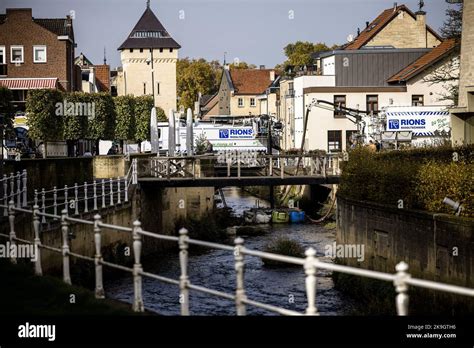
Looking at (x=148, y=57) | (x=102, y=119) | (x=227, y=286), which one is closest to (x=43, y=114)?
(x=102, y=119)

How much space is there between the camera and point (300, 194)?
65.1 m

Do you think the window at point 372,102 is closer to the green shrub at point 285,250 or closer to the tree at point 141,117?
the tree at point 141,117

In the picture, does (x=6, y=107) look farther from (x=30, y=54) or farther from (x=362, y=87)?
(x=362, y=87)

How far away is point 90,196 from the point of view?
3809cm

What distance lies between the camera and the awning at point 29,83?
59125 mm

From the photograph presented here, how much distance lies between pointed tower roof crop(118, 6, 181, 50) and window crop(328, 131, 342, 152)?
140 ft

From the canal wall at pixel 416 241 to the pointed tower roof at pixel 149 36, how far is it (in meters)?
74.8

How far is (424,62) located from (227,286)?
36374 mm

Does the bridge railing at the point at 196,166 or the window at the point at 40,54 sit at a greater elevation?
the window at the point at 40,54

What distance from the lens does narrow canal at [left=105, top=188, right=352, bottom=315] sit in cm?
2491

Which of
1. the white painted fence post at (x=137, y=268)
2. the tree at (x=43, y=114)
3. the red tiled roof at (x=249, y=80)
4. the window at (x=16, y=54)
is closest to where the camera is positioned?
the white painted fence post at (x=137, y=268)
